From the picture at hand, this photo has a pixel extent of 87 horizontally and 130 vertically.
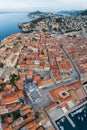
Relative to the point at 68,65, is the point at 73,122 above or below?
below

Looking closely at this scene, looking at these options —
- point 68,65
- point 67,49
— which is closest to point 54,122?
point 68,65

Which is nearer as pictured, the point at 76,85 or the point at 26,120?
the point at 26,120

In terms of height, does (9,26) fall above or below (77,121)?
above

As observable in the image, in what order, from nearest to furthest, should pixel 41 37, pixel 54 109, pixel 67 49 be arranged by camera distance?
1. pixel 54 109
2. pixel 67 49
3. pixel 41 37

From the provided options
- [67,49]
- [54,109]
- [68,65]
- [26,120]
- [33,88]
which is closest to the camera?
[26,120]

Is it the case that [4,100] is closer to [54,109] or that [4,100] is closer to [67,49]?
[54,109]

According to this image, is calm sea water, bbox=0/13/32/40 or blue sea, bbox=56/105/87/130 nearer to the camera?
blue sea, bbox=56/105/87/130

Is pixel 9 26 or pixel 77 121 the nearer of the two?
pixel 77 121

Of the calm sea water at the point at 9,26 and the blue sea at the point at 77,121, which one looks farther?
the calm sea water at the point at 9,26
